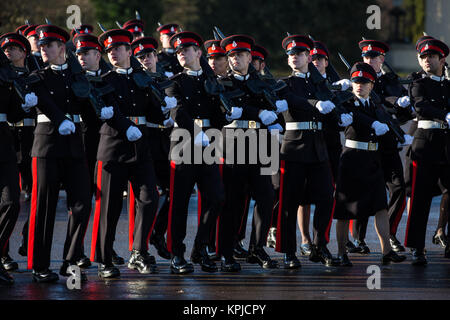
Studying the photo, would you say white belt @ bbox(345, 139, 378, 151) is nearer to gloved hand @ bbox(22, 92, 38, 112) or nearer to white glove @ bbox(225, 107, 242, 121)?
white glove @ bbox(225, 107, 242, 121)

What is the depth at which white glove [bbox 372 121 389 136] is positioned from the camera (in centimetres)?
857

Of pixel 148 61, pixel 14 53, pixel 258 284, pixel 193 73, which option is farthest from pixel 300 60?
pixel 14 53

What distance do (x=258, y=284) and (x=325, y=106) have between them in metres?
1.61

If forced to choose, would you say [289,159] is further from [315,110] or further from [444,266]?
[444,266]

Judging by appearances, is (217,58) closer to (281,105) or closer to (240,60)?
(240,60)

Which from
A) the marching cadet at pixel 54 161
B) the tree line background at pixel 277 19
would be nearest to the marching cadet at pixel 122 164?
the marching cadet at pixel 54 161

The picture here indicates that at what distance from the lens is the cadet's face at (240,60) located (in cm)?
844

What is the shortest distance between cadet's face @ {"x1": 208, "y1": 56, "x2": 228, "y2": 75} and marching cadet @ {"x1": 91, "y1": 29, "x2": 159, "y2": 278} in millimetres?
920

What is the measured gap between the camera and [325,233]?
8.66m

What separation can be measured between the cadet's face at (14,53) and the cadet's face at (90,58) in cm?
48

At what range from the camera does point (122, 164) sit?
7961mm
